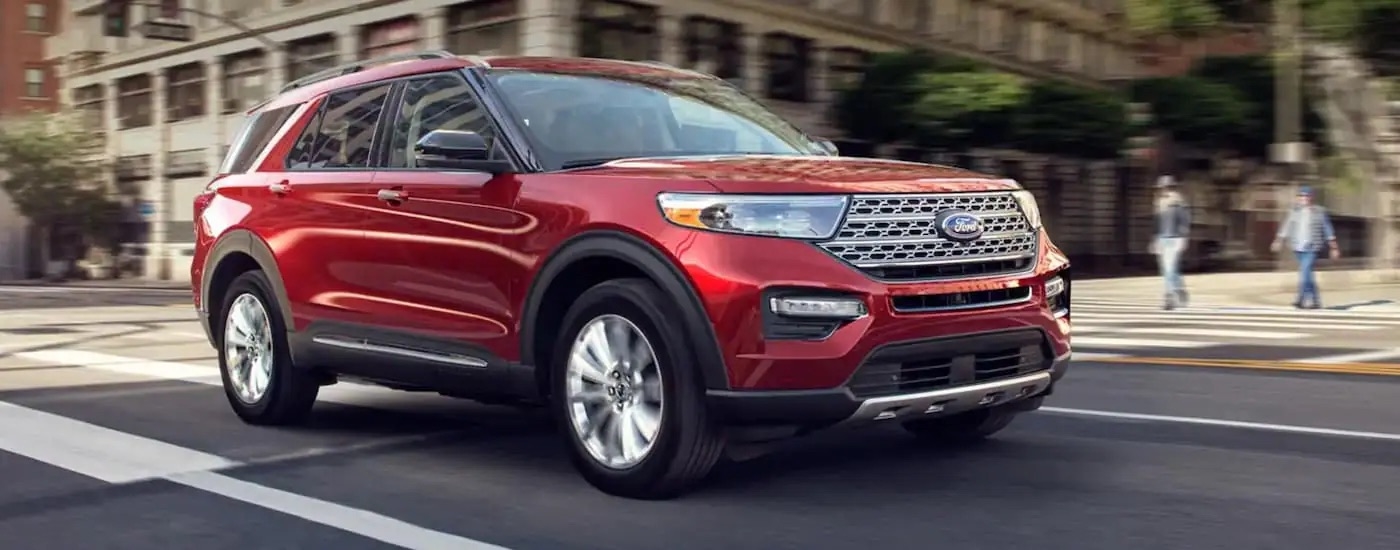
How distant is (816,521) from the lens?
500 cm

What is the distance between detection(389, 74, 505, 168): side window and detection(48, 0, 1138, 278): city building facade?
2350 centimetres

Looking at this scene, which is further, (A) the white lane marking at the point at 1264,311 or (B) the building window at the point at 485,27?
(B) the building window at the point at 485,27

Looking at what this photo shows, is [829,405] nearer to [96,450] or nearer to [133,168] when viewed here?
[96,450]

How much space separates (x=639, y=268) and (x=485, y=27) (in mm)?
28168

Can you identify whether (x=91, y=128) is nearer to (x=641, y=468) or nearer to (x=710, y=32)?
(x=710, y=32)

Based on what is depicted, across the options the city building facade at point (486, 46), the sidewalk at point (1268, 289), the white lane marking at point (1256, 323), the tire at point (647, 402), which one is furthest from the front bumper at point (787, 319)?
the city building facade at point (486, 46)

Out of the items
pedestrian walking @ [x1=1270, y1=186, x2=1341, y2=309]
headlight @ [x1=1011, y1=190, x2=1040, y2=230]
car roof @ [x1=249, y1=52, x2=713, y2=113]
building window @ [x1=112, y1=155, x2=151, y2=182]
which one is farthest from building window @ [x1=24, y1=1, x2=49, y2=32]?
headlight @ [x1=1011, y1=190, x2=1040, y2=230]

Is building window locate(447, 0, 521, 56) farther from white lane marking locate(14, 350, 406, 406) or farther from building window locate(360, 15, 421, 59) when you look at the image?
white lane marking locate(14, 350, 406, 406)

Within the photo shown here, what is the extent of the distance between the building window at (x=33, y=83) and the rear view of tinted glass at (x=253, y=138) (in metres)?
57.7

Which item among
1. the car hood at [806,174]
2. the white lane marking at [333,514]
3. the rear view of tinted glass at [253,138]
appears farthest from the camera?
the rear view of tinted glass at [253,138]

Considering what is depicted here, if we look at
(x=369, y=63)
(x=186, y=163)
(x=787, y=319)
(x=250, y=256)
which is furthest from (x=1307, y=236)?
(x=186, y=163)

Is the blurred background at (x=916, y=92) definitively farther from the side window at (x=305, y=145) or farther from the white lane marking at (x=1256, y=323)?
the side window at (x=305, y=145)

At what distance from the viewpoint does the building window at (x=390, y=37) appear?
3434 cm

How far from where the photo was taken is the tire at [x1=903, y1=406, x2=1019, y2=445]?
20.7 ft
